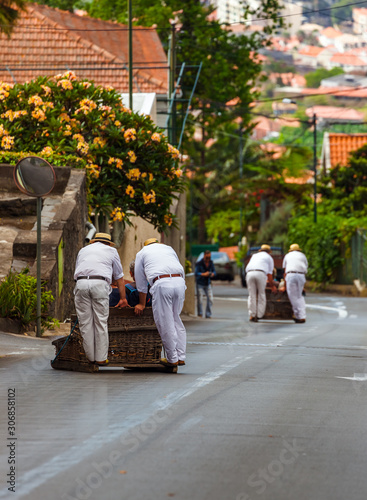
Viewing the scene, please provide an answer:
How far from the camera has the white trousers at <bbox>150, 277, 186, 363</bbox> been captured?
12453 mm

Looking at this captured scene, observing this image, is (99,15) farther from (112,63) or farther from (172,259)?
(172,259)

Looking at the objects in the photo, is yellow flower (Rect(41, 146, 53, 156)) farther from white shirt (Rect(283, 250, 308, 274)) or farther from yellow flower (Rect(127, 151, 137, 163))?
white shirt (Rect(283, 250, 308, 274))

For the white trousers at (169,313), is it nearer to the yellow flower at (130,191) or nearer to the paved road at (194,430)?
the paved road at (194,430)

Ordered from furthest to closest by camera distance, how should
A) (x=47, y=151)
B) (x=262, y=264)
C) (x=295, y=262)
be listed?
(x=295, y=262), (x=262, y=264), (x=47, y=151)

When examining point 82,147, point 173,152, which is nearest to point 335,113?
point 173,152

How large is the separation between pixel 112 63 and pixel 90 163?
17.5m

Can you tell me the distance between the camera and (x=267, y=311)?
84.7 ft

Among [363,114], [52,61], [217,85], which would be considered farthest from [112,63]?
[363,114]

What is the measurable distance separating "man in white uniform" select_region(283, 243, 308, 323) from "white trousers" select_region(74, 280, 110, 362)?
13053 mm

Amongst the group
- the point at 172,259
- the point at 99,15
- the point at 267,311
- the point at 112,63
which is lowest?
the point at 267,311

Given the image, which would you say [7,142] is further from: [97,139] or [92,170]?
[92,170]

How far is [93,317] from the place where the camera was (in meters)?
12.4

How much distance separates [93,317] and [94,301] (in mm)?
185

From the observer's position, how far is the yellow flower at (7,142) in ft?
81.3
